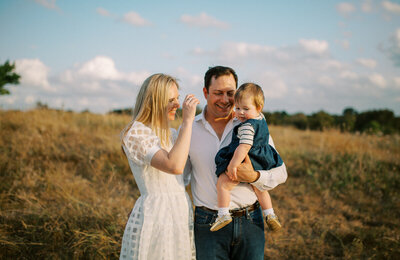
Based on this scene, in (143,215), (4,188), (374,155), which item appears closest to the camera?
(143,215)

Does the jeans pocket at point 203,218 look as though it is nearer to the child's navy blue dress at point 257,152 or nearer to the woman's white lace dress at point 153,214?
the woman's white lace dress at point 153,214

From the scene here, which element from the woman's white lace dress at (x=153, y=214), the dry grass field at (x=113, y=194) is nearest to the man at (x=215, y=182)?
the woman's white lace dress at (x=153, y=214)

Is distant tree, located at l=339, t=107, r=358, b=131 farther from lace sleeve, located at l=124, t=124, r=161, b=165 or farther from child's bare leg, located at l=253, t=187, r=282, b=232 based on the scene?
lace sleeve, located at l=124, t=124, r=161, b=165

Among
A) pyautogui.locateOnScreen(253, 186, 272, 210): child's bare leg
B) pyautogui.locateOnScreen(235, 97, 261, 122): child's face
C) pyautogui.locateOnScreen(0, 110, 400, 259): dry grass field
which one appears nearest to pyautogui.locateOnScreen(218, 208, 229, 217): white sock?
pyautogui.locateOnScreen(253, 186, 272, 210): child's bare leg

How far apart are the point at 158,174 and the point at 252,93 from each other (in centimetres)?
107

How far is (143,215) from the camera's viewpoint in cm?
213

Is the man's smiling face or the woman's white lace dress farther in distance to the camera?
the man's smiling face

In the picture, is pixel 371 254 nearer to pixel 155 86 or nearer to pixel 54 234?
pixel 155 86

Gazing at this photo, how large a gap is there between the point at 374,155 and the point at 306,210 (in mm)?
3273

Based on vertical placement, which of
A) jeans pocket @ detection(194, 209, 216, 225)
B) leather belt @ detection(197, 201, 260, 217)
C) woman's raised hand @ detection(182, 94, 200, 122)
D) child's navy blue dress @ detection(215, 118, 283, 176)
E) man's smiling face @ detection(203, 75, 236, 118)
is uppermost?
man's smiling face @ detection(203, 75, 236, 118)

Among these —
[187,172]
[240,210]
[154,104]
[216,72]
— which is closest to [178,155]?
[154,104]

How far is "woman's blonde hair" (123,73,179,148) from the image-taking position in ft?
7.21

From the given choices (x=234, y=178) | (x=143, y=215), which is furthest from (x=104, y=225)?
(x=234, y=178)

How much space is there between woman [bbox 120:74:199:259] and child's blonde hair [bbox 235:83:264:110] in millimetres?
501
